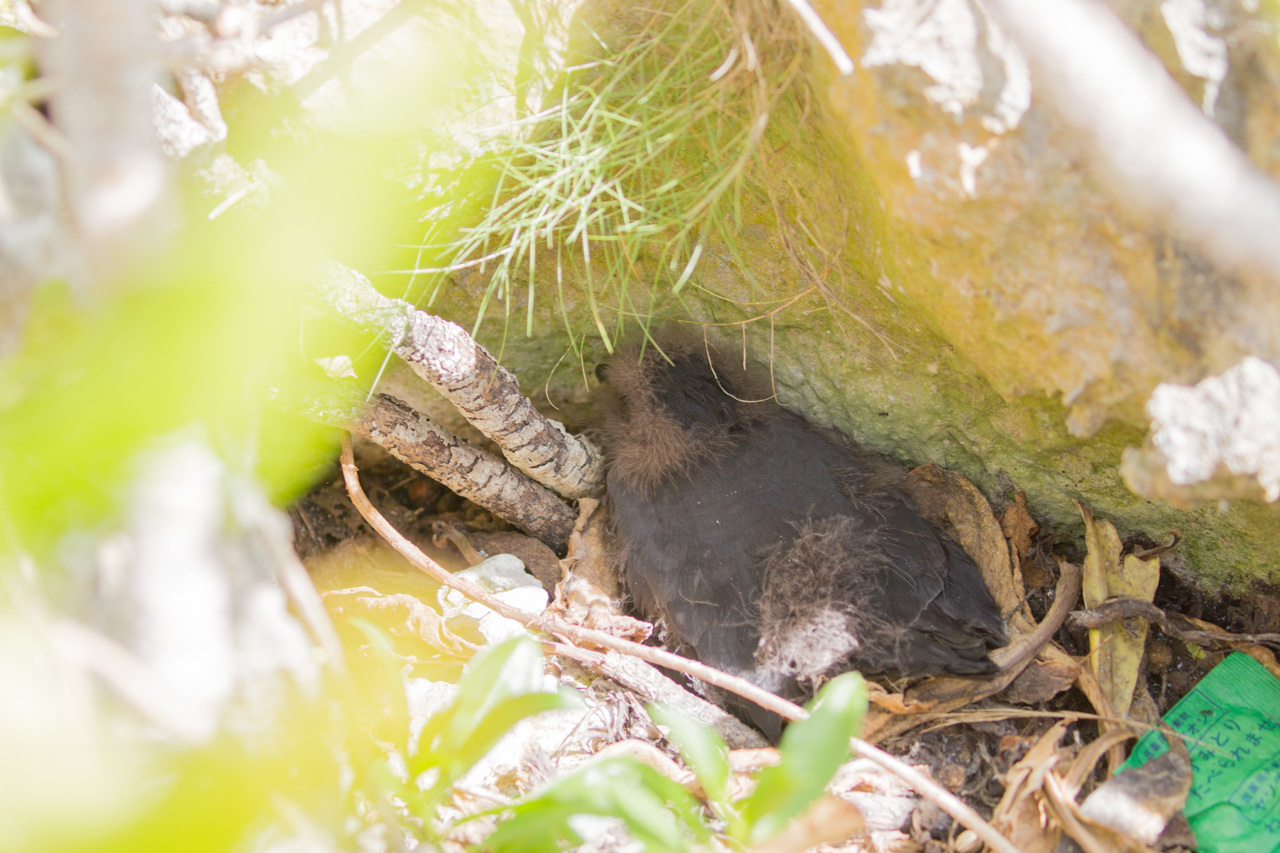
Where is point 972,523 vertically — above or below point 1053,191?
below

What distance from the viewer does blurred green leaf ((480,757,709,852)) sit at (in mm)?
861

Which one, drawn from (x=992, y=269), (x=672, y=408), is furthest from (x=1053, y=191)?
(x=672, y=408)

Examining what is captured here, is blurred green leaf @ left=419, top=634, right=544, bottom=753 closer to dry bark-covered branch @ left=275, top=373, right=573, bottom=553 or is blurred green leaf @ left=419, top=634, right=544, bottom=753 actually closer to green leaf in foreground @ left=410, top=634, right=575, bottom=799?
green leaf in foreground @ left=410, top=634, right=575, bottom=799

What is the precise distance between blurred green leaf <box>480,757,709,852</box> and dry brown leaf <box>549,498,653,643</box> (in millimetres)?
574

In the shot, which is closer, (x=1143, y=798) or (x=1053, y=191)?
(x=1053, y=191)

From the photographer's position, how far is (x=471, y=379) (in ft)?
4.83

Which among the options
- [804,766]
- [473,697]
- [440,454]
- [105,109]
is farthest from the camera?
[440,454]

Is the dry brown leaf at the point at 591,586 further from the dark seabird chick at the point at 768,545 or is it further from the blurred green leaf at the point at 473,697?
the blurred green leaf at the point at 473,697

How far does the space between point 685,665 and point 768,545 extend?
322mm

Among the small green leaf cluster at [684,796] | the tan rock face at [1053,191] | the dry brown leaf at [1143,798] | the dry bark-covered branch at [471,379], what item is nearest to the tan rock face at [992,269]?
the tan rock face at [1053,191]

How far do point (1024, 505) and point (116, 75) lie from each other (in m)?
1.59

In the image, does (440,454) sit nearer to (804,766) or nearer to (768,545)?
(768,545)

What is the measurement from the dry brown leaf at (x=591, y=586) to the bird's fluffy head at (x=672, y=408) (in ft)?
0.52

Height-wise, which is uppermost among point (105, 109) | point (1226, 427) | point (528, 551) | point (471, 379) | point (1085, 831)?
point (105, 109)
